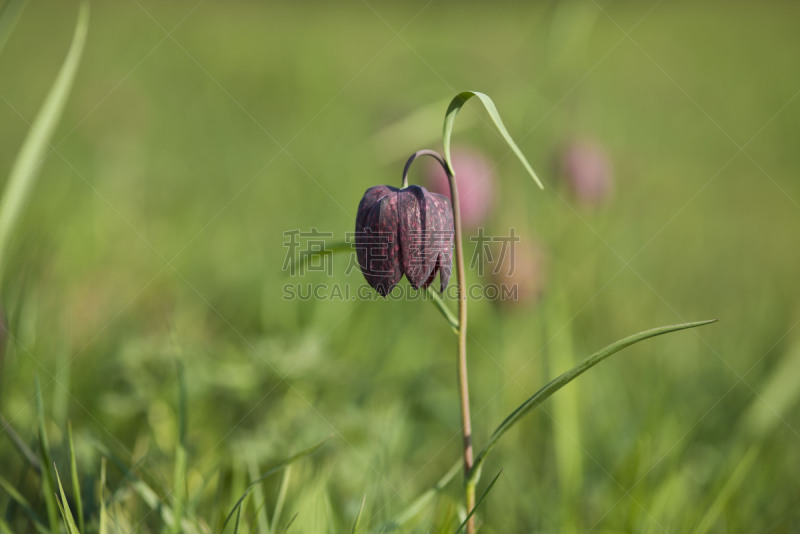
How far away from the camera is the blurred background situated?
1.09 m

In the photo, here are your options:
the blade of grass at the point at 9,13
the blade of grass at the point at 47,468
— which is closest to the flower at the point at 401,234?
the blade of grass at the point at 47,468

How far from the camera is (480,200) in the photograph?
5.71ft

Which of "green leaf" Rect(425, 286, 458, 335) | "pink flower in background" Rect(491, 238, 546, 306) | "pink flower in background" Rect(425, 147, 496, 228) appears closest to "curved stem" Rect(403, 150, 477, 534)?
"green leaf" Rect(425, 286, 458, 335)

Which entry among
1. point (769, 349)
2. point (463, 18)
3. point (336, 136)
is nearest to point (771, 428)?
point (769, 349)

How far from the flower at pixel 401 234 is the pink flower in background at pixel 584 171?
1006 mm

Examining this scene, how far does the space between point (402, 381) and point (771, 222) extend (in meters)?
1.91

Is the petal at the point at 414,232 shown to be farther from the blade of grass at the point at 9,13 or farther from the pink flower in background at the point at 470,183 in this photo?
the pink flower in background at the point at 470,183

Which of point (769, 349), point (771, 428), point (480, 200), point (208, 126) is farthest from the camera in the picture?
point (208, 126)

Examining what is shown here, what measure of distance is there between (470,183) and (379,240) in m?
0.98

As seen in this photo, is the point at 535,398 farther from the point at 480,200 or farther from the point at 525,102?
the point at 480,200

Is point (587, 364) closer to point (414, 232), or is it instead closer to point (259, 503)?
point (414, 232)

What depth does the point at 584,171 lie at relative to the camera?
1672 mm

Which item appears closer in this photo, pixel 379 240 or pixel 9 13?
pixel 379 240

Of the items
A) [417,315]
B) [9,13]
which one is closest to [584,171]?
[417,315]
